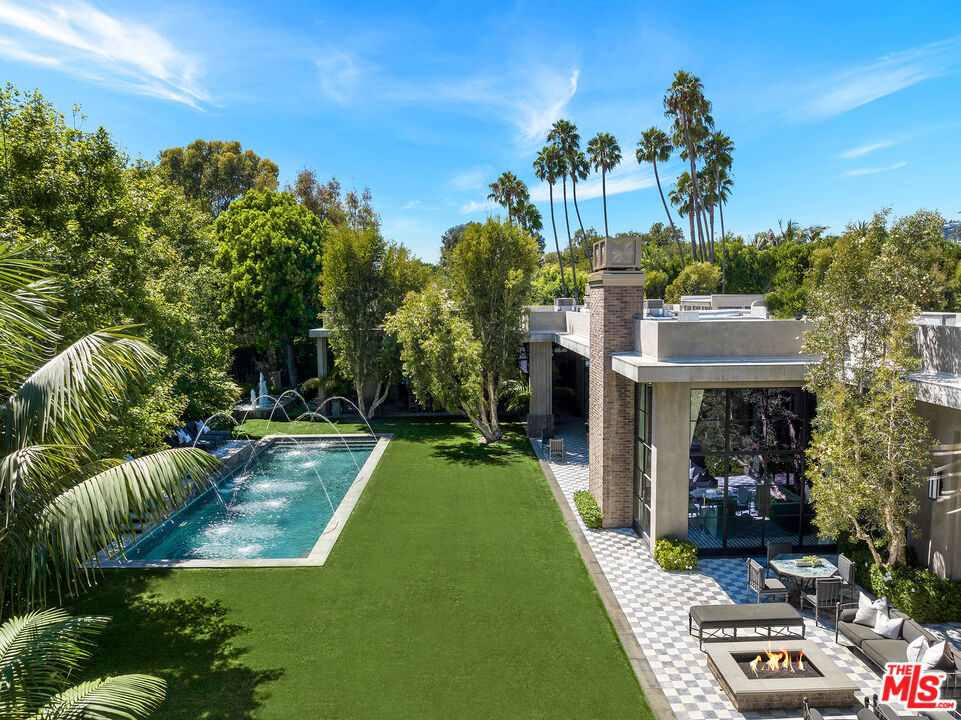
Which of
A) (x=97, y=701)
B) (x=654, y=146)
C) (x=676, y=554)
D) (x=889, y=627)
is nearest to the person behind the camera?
(x=97, y=701)

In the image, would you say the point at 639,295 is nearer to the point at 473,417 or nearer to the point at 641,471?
the point at 641,471

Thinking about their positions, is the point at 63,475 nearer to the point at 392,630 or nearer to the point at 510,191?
the point at 392,630

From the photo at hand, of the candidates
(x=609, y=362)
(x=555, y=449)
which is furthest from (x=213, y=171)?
(x=609, y=362)

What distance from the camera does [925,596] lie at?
9531 millimetres

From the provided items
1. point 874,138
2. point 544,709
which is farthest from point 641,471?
point 874,138

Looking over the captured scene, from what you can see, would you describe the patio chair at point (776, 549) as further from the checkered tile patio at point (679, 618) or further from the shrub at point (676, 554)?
the shrub at point (676, 554)

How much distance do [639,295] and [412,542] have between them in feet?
26.2

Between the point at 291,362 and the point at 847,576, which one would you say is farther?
the point at 291,362

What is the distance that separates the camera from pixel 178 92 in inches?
827

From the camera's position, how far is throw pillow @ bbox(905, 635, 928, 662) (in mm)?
7750

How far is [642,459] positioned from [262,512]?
10.5 m

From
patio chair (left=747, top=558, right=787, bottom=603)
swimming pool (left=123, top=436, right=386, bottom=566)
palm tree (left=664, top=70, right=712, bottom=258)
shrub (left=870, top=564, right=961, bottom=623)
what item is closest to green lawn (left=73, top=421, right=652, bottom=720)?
swimming pool (left=123, top=436, right=386, bottom=566)

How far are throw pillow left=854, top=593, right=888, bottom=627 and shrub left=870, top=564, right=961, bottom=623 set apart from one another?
0.76 m

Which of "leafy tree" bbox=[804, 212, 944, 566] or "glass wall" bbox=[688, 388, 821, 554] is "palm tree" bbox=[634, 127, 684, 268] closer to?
"glass wall" bbox=[688, 388, 821, 554]
